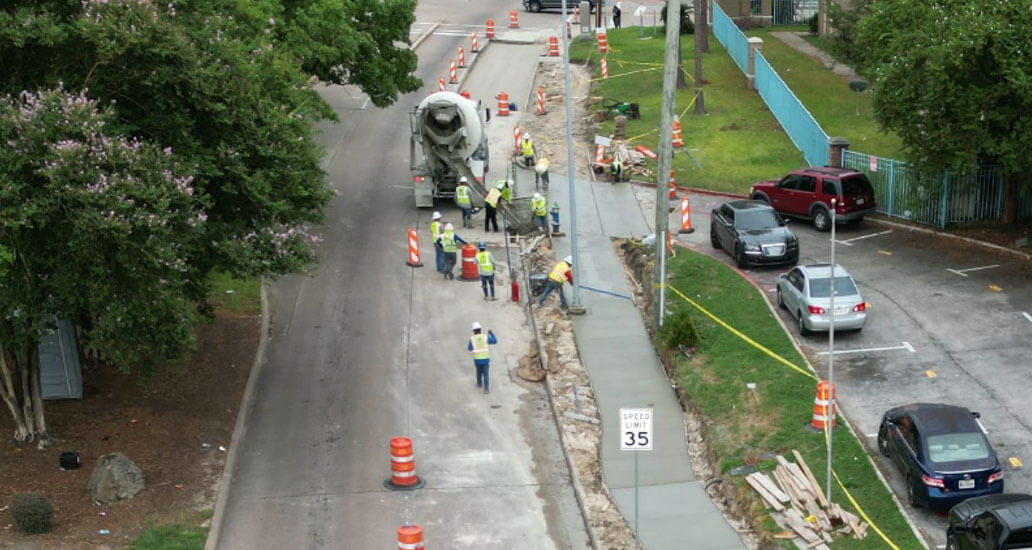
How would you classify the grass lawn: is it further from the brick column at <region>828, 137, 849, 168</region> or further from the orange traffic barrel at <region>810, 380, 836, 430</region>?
the brick column at <region>828, 137, 849, 168</region>

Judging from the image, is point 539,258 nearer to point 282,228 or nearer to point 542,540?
point 282,228

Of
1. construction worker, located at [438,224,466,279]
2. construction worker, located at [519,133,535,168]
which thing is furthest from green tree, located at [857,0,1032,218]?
construction worker, located at [519,133,535,168]

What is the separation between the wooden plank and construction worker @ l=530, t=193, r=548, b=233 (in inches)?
638

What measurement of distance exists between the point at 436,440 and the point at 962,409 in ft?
34.1

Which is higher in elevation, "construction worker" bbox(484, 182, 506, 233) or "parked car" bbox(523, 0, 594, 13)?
"parked car" bbox(523, 0, 594, 13)

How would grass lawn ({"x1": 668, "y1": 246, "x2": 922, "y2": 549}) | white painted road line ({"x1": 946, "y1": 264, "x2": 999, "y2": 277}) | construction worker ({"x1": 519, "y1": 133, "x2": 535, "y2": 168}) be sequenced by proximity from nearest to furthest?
grass lawn ({"x1": 668, "y1": 246, "x2": 922, "y2": 549})
white painted road line ({"x1": 946, "y1": 264, "x2": 999, "y2": 277})
construction worker ({"x1": 519, "y1": 133, "x2": 535, "y2": 168})

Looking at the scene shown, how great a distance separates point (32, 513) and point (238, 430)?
5.76 m

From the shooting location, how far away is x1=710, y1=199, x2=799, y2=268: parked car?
118 ft

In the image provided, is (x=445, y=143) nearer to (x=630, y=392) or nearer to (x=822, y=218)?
(x=822, y=218)

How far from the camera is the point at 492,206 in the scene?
133ft

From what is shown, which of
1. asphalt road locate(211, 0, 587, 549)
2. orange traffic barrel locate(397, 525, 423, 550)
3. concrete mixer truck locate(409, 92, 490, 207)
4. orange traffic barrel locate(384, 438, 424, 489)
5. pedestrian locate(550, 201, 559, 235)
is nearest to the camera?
orange traffic barrel locate(397, 525, 423, 550)

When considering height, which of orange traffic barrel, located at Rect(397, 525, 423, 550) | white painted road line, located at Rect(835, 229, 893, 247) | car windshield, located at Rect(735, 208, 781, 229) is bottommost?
orange traffic barrel, located at Rect(397, 525, 423, 550)

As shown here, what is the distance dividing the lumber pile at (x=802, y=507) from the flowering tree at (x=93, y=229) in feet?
35.7

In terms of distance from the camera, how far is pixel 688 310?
33281 mm
